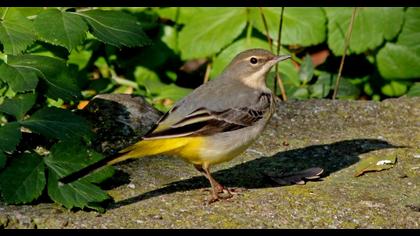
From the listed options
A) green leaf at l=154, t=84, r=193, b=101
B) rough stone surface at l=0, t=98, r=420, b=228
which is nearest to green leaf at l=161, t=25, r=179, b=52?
green leaf at l=154, t=84, r=193, b=101

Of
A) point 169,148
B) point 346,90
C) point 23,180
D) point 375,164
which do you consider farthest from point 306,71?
point 23,180

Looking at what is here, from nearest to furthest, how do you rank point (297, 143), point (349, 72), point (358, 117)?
point (297, 143)
point (358, 117)
point (349, 72)

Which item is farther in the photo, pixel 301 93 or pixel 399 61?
pixel 399 61

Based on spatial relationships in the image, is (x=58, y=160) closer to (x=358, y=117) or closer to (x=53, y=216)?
(x=53, y=216)

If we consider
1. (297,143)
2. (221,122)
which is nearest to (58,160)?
(221,122)

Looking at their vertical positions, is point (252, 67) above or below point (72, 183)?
above

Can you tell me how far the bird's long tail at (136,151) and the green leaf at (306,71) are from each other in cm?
334

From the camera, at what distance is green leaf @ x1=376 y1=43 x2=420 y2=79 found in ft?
31.0

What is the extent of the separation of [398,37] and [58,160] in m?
4.83

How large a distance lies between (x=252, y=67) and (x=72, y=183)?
82.1 inches

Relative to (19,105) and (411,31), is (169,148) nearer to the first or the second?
(19,105)

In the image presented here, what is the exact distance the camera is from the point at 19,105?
251 inches

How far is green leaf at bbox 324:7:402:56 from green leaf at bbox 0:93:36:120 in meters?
3.99

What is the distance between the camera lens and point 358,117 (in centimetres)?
810
